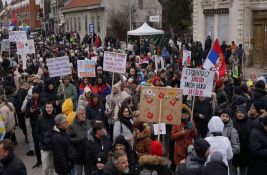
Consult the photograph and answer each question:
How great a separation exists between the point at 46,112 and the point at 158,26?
4121 centimetres

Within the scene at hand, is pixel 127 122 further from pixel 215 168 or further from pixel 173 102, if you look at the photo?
pixel 215 168

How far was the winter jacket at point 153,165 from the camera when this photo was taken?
19.5ft

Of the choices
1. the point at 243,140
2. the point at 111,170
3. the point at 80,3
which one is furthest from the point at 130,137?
the point at 80,3

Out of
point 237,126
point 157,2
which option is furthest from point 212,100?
point 157,2

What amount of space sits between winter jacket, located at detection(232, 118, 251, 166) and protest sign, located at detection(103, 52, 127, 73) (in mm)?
4707

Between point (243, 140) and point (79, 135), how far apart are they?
2788mm

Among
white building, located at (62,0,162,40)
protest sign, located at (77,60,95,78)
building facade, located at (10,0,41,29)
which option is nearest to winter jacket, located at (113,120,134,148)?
protest sign, located at (77,60,95,78)

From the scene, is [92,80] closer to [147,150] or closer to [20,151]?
[20,151]

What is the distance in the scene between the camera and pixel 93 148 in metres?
7.40

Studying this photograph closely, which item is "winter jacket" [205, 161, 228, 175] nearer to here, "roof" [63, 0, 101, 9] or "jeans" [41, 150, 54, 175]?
"jeans" [41, 150, 54, 175]

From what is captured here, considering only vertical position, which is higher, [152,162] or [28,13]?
[28,13]

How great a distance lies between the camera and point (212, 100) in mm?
10281

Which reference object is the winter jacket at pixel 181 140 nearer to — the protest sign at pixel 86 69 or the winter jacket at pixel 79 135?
the winter jacket at pixel 79 135

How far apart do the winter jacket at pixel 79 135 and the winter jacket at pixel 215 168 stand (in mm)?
2733
